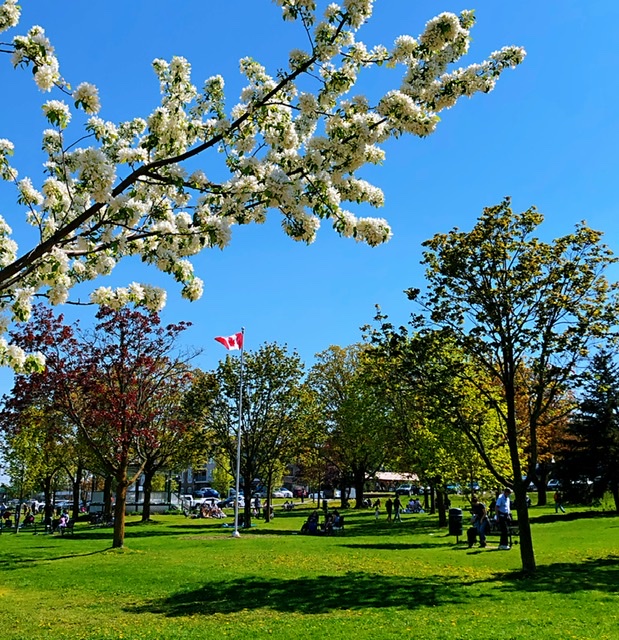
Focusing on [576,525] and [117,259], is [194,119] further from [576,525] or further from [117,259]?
Result: [576,525]

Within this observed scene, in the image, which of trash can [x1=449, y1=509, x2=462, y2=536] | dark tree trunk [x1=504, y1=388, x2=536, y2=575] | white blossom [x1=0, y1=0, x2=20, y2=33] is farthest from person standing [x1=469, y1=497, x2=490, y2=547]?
white blossom [x1=0, y1=0, x2=20, y2=33]

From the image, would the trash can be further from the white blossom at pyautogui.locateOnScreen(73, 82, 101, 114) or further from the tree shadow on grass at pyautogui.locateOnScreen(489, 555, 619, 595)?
the white blossom at pyautogui.locateOnScreen(73, 82, 101, 114)

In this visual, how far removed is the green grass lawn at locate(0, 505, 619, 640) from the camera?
30.4 ft

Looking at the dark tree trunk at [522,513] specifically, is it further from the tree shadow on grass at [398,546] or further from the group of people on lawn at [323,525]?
the group of people on lawn at [323,525]

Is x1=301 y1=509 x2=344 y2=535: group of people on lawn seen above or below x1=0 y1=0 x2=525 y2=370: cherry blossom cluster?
below

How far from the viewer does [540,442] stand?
37562 mm

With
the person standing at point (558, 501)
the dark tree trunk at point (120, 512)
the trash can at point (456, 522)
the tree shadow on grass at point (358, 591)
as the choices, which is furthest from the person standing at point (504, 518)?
the person standing at point (558, 501)

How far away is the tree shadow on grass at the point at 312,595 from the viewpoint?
11000mm

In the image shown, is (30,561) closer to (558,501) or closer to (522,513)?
(522,513)

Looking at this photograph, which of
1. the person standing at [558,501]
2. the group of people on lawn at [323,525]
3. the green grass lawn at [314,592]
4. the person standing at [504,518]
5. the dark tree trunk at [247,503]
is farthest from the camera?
the person standing at [558,501]

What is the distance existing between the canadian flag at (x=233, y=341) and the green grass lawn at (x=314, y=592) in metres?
10.9

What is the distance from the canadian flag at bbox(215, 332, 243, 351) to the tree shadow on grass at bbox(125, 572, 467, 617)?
688 inches

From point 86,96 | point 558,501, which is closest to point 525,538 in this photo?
point 86,96

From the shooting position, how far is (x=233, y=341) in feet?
103
